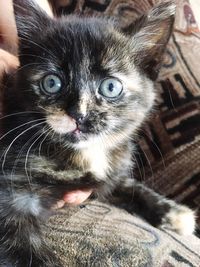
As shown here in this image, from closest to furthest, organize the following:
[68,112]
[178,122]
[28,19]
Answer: [68,112], [28,19], [178,122]

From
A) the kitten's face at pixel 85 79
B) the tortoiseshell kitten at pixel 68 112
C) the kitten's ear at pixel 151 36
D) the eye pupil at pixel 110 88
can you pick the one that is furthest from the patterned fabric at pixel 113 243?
the kitten's ear at pixel 151 36

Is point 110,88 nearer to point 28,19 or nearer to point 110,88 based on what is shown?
point 110,88

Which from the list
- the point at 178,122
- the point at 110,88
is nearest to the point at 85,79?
the point at 110,88

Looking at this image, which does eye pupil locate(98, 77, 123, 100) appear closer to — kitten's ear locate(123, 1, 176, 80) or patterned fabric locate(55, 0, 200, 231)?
kitten's ear locate(123, 1, 176, 80)

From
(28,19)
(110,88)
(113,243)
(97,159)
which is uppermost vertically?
(28,19)

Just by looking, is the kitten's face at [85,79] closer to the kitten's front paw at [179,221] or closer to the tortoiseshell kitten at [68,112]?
the tortoiseshell kitten at [68,112]

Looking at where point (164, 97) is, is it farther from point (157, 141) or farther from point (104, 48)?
point (104, 48)

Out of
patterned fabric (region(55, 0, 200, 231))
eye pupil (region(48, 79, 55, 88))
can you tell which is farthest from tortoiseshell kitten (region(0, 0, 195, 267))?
patterned fabric (region(55, 0, 200, 231))
